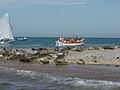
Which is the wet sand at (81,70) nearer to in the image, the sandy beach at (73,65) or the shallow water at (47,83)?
the sandy beach at (73,65)

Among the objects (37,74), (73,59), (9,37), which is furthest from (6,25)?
(37,74)

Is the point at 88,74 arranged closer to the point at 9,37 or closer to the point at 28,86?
the point at 28,86

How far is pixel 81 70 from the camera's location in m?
28.6

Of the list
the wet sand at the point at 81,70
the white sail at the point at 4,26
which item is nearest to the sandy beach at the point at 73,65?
the wet sand at the point at 81,70

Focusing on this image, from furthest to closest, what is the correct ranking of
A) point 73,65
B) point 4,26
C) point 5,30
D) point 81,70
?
point 5,30, point 4,26, point 73,65, point 81,70

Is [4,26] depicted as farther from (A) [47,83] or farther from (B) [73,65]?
(A) [47,83]

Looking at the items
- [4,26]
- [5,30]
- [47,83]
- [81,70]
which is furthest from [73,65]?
[5,30]

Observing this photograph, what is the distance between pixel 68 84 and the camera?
22.3 metres

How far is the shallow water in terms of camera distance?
21312 millimetres

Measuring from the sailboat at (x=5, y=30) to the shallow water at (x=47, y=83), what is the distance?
74541 millimetres

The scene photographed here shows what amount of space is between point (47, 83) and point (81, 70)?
235 inches

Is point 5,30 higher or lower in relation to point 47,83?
lower

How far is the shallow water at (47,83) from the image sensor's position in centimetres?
2131

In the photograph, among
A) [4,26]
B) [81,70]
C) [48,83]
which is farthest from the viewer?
[4,26]
